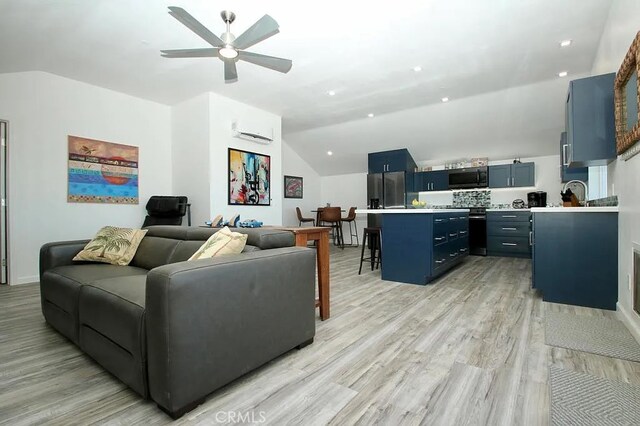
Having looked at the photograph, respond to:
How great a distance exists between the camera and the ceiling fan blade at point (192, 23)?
2.09 meters

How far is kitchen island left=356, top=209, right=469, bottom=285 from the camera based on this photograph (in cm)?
352

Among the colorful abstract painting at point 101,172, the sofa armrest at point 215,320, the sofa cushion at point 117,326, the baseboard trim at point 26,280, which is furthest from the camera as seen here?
the colorful abstract painting at point 101,172

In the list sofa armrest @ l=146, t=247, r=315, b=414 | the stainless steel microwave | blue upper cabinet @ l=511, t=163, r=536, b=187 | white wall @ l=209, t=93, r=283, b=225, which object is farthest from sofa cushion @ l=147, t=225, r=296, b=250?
blue upper cabinet @ l=511, t=163, r=536, b=187

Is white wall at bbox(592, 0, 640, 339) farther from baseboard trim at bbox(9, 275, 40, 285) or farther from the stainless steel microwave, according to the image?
baseboard trim at bbox(9, 275, 40, 285)

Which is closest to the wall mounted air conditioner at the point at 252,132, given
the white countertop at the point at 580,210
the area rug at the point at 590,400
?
the white countertop at the point at 580,210

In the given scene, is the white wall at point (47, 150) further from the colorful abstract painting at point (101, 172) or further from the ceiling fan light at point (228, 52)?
the ceiling fan light at point (228, 52)

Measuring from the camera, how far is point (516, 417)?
126cm

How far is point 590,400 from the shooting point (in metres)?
1.37

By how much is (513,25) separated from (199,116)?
13.8 feet

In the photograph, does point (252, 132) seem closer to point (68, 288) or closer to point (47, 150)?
point (47, 150)

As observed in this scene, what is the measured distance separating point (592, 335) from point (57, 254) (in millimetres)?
4025

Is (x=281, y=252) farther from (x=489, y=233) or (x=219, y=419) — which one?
(x=489, y=233)

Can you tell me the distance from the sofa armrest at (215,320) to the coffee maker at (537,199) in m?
5.39

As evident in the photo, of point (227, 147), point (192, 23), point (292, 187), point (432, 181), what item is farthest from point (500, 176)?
point (192, 23)
